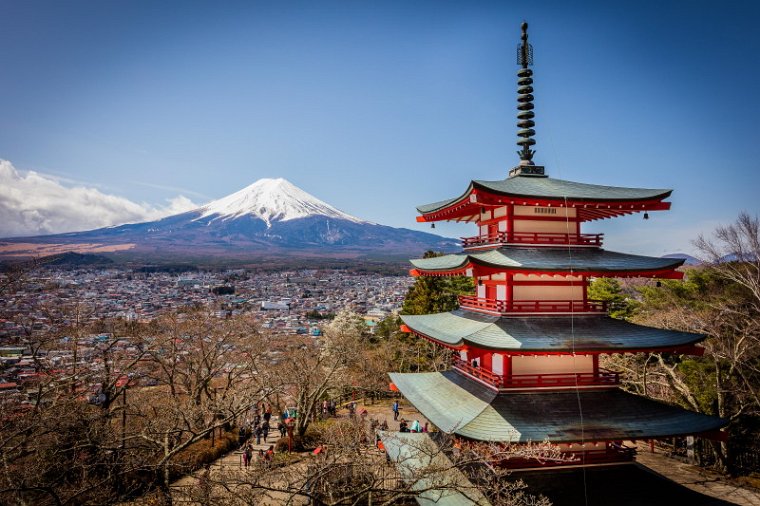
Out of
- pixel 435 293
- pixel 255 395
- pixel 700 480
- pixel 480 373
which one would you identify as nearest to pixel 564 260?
pixel 480 373

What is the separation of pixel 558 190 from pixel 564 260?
2.17m

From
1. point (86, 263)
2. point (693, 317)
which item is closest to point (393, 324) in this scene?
point (693, 317)

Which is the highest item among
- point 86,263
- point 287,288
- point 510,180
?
point 510,180

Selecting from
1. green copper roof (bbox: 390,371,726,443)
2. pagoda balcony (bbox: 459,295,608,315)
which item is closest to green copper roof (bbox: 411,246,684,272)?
pagoda balcony (bbox: 459,295,608,315)

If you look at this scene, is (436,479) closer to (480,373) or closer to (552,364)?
(480,373)

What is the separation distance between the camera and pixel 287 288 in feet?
377

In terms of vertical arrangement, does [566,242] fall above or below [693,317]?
above

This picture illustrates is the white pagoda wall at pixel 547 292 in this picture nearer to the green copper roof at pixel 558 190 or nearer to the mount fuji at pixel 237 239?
the green copper roof at pixel 558 190

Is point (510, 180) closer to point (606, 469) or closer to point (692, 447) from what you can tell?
point (606, 469)

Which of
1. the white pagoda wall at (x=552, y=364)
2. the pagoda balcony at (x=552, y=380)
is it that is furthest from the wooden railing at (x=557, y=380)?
the white pagoda wall at (x=552, y=364)

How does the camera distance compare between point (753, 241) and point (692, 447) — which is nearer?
point (692, 447)

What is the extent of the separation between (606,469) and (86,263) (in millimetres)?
114753

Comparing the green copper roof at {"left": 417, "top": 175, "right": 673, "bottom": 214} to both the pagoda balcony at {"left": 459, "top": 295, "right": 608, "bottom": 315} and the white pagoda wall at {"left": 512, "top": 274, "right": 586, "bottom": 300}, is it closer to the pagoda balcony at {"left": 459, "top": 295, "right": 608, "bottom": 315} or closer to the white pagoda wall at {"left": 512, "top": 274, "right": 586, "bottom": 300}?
the white pagoda wall at {"left": 512, "top": 274, "right": 586, "bottom": 300}

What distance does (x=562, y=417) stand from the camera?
36.3 feet
